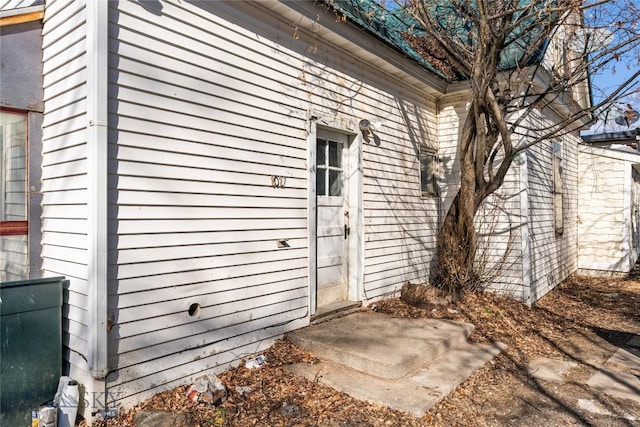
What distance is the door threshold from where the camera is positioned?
490 cm

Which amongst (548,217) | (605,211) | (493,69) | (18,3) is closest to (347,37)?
(493,69)

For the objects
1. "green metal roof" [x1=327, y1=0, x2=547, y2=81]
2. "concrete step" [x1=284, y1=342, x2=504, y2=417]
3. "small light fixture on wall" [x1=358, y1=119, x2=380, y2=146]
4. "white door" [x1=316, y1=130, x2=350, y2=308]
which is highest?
"green metal roof" [x1=327, y1=0, x2=547, y2=81]

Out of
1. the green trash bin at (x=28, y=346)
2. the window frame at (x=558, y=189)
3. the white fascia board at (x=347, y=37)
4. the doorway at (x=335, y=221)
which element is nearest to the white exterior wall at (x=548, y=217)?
the window frame at (x=558, y=189)

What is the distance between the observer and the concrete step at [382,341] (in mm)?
3693

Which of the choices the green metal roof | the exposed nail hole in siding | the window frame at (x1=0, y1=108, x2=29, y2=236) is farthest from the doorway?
the window frame at (x1=0, y1=108, x2=29, y2=236)

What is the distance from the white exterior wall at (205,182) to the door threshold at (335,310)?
284 millimetres

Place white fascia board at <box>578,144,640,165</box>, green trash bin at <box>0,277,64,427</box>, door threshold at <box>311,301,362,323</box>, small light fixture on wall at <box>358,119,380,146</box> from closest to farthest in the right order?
green trash bin at <box>0,277,64,427</box> → door threshold at <box>311,301,362,323</box> → small light fixture on wall at <box>358,119,380,146</box> → white fascia board at <box>578,144,640,165</box>

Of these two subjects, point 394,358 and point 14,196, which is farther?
point 394,358

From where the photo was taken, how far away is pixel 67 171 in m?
3.19

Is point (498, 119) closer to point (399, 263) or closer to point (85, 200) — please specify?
point (399, 263)

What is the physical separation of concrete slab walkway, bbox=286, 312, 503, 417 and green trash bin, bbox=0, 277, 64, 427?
77.1 inches

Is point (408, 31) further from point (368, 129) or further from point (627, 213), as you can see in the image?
point (627, 213)

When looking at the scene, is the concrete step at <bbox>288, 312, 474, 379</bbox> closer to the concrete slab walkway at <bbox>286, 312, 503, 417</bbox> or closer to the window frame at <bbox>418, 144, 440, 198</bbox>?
the concrete slab walkway at <bbox>286, 312, 503, 417</bbox>

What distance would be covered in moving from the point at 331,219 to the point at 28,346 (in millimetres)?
3392
